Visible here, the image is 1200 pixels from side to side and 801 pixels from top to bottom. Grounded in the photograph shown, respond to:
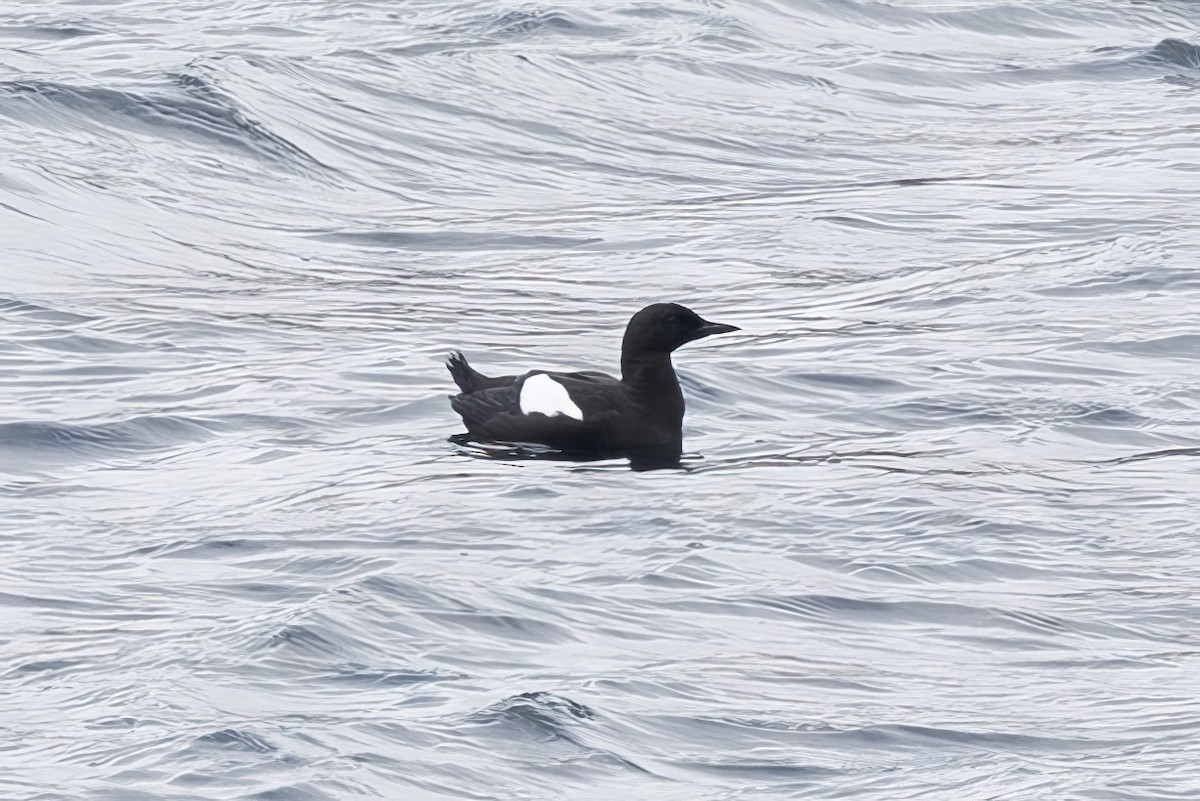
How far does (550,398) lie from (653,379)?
488 millimetres

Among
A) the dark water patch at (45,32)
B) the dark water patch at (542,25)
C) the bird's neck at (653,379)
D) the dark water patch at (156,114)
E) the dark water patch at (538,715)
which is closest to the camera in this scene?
the dark water patch at (538,715)

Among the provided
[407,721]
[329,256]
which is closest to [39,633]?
[407,721]

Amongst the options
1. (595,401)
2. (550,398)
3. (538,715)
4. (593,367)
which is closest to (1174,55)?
(593,367)

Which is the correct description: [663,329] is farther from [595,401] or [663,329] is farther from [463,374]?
[463,374]

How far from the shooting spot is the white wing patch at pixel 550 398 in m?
9.93

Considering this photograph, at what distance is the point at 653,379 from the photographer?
10.1 m

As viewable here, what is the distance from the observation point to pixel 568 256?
1334 cm

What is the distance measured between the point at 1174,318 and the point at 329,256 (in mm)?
4574

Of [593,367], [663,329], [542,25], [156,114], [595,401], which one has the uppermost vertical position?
[542,25]

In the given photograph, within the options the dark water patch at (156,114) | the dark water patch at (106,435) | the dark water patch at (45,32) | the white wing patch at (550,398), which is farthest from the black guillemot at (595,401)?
the dark water patch at (45,32)

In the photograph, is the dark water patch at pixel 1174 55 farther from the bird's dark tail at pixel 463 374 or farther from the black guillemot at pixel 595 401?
the bird's dark tail at pixel 463 374

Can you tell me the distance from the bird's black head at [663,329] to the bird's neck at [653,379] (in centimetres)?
5

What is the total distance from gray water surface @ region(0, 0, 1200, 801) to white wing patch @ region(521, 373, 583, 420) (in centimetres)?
26

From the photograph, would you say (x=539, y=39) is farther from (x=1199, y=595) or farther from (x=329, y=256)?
(x=1199, y=595)
